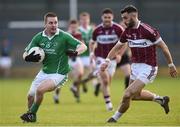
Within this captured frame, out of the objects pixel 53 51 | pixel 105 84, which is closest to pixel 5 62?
pixel 105 84

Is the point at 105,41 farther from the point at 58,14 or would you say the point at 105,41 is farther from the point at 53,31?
the point at 58,14

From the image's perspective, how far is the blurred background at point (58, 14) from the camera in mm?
39938

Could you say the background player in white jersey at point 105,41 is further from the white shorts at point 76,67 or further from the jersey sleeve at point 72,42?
the jersey sleeve at point 72,42

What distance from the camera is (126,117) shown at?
16.5 m

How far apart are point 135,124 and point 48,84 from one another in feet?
6.26

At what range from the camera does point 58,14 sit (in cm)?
4062

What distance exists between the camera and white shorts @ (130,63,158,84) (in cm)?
1481

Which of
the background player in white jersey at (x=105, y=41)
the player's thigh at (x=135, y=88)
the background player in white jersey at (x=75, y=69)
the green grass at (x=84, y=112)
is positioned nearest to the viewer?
the player's thigh at (x=135, y=88)

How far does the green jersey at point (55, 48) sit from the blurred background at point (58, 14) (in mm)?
24083

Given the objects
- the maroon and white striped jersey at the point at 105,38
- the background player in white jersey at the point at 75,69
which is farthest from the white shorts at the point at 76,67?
the maroon and white striped jersey at the point at 105,38

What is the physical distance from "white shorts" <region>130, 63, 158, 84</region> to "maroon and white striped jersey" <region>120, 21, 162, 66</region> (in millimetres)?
82

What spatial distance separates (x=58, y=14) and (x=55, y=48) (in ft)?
82.9

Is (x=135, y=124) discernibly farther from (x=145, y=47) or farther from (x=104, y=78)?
(x=104, y=78)

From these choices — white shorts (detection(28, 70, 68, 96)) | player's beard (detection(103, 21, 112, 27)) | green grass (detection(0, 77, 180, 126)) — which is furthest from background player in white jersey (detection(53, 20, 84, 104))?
white shorts (detection(28, 70, 68, 96))
